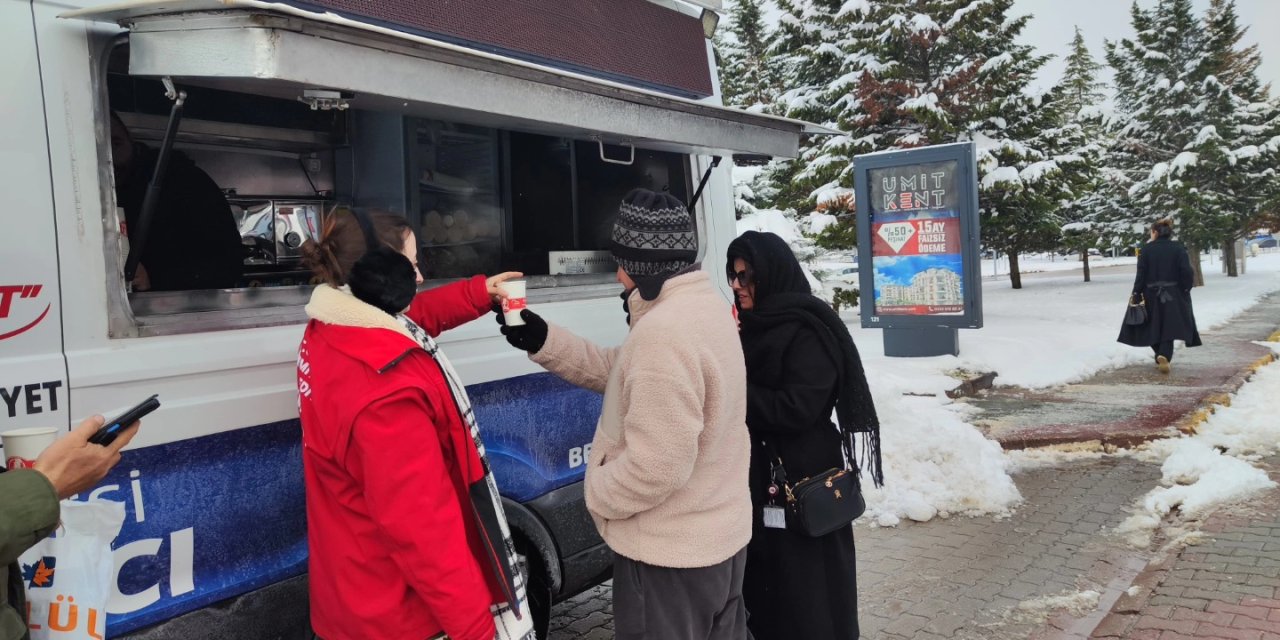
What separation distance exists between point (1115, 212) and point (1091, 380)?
25.5 meters

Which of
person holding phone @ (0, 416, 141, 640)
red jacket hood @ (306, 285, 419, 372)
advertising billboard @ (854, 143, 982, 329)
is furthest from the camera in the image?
advertising billboard @ (854, 143, 982, 329)

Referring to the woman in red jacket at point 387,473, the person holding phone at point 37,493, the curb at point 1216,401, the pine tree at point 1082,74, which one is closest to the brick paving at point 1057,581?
the curb at point 1216,401

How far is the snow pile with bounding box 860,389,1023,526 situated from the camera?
6.10 meters

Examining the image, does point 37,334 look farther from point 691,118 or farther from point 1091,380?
point 1091,380

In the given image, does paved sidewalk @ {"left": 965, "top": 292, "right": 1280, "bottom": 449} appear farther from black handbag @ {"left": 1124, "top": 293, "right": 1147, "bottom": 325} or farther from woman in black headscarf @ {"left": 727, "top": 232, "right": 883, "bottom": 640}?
woman in black headscarf @ {"left": 727, "top": 232, "right": 883, "bottom": 640}

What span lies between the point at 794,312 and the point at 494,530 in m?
1.31

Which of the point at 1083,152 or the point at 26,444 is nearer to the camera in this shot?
the point at 26,444

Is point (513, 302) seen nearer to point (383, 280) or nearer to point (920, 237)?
point (383, 280)

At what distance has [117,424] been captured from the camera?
1.81 metres

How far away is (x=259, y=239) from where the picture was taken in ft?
12.2

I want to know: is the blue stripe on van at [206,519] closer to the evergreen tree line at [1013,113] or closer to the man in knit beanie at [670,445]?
the man in knit beanie at [670,445]

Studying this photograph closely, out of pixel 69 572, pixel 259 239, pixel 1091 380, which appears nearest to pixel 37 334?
pixel 69 572

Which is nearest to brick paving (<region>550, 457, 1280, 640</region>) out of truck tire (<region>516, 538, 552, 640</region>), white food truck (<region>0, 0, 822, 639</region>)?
truck tire (<region>516, 538, 552, 640</region>)

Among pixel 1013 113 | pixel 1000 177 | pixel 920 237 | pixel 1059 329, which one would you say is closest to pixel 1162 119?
pixel 1013 113
